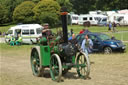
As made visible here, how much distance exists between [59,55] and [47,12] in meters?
40.6

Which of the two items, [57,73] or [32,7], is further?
[32,7]

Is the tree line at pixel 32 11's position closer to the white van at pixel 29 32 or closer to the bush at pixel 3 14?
the bush at pixel 3 14

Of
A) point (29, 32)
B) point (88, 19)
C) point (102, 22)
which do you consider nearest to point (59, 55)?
point (29, 32)

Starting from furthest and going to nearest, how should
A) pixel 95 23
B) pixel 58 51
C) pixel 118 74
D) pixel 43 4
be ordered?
pixel 95 23 → pixel 43 4 → pixel 118 74 → pixel 58 51

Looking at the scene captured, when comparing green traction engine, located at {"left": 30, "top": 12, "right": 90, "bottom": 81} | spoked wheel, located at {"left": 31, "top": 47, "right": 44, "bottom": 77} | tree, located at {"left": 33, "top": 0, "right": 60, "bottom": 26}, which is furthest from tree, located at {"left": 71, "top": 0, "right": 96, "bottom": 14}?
green traction engine, located at {"left": 30, "top": 12, "right": 90, "bottom": 81}

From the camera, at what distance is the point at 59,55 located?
9.41m

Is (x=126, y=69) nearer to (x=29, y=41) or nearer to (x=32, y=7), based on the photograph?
(x=29, y=41)

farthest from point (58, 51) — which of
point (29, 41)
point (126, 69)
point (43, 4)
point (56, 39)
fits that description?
point (43, 4)

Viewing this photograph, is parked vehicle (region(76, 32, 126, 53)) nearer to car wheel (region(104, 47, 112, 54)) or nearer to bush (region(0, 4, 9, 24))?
car wheel (region(104, 47, 112, 54))

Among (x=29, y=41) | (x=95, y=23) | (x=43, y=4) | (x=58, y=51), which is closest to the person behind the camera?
(x=58, y=51)

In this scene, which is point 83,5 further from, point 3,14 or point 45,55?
point 45,55

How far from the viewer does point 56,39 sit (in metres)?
9.48

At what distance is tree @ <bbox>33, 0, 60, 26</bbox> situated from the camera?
1921 inches

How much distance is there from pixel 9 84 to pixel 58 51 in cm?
199
